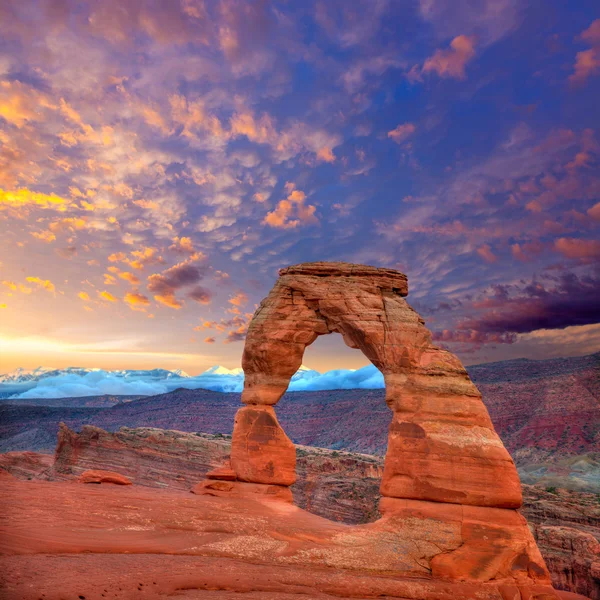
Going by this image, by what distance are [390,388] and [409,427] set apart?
68.1 inches

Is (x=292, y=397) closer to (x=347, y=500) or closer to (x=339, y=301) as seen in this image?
(x=347, y=500)

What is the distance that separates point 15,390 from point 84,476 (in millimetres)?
166361

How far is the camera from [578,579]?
22.9 m

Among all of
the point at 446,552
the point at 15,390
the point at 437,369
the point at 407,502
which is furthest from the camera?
A: the point at 15,390

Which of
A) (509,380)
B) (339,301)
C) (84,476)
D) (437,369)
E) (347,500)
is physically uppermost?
(509,380)

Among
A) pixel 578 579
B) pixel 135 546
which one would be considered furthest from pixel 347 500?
pixel 135 546

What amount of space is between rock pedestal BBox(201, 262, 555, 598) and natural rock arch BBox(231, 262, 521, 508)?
39 millimetres

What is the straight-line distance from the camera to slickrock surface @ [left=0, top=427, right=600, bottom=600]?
27.5 m

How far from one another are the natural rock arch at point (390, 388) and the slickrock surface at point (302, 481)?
1419 cm

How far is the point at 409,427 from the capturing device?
1553cm

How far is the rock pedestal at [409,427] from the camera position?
13477 mm

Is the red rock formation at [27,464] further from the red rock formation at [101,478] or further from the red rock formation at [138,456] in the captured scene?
the red rock formation at [101,478]

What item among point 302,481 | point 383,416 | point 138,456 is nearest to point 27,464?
point 138,456

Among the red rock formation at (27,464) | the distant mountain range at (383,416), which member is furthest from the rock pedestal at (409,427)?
the distant mountain range at (383,416)
